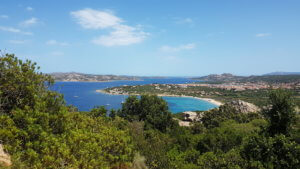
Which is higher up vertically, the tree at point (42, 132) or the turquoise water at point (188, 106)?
the tree at point (42, 132)

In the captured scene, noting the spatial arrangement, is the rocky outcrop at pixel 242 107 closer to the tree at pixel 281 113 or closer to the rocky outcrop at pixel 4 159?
the tree at pixel 281 113

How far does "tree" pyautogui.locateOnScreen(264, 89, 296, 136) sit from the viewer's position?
14359mm

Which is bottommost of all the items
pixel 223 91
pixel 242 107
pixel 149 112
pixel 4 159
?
pixel 223 91

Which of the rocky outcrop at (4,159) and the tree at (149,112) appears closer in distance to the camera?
the rocky outcrop at (4,159)

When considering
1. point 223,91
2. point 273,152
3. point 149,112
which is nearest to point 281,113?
point 273,152

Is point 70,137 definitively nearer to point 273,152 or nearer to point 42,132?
point 42,132

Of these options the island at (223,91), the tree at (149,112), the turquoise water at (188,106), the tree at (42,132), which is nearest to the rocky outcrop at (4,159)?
the tree at (42,132)

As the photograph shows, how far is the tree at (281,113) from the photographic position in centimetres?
1436

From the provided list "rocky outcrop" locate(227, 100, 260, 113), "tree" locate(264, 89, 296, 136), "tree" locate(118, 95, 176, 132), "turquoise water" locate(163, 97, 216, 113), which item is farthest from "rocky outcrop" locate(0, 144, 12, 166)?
"turquoise water" locate(163, 97, 216, 113)

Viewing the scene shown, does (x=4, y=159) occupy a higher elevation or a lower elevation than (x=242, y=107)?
higher

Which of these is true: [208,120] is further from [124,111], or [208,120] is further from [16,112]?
[16,112]

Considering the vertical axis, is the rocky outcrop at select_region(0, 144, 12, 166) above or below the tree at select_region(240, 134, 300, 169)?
above

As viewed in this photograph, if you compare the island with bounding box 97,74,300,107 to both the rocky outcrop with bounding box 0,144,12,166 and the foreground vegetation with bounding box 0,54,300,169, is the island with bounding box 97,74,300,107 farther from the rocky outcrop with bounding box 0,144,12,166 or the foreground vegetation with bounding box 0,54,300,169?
the rocky outcrop with bounding box 0,144,12,166

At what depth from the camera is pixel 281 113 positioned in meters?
14.4
